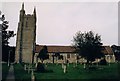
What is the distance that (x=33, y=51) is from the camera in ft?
306

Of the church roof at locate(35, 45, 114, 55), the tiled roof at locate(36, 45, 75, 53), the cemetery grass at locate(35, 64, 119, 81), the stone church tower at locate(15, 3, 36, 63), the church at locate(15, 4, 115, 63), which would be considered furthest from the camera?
the tiled roof at locate(36, 45, 75, 53)

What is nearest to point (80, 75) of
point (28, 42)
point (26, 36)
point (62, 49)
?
point (28, 42)

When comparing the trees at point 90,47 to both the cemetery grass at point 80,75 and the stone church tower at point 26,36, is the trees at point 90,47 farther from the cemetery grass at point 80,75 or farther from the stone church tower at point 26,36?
the stone church tower at point 26,36

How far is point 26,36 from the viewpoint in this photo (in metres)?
95.8

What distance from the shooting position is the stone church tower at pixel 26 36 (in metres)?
92.1

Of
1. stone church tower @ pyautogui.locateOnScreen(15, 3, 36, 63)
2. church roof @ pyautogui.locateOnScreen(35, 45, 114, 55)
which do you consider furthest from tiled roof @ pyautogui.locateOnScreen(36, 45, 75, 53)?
stone church tower @ pyautogui.locateOnScreen(15, 3, 36, 63)

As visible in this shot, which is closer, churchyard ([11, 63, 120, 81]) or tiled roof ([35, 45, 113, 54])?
churchyard ([11, 63, 120, 81])

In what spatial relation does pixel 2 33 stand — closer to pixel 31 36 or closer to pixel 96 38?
pixel 96 38

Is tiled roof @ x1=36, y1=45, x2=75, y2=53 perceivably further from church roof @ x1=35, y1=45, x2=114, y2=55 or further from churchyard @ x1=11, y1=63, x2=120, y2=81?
churchyard @ x1=11, y1=63, x2=120, y2=81

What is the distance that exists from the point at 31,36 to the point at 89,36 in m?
45.0

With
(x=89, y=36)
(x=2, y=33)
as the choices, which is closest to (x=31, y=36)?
(x=2, y=33)

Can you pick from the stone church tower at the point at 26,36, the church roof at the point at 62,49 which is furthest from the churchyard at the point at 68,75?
the church roof at the point at 62,49

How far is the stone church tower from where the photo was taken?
92125 mm

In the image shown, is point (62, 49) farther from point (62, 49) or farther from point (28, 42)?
point (28, 42)
